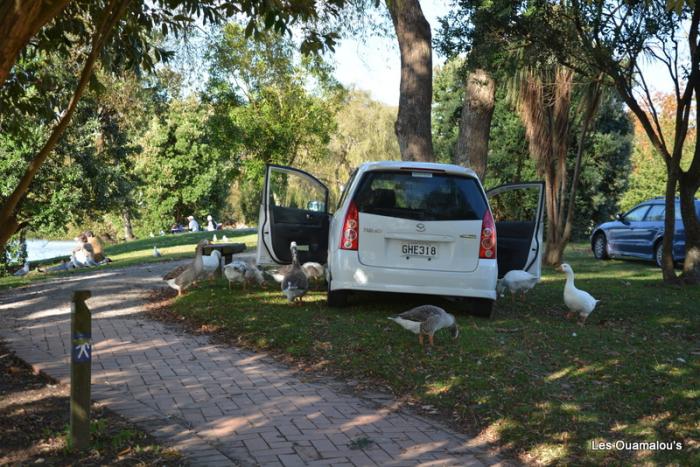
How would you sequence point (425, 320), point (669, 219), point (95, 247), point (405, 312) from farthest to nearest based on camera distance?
point (95, 247), point (669, 219), point (405, 312), point (425, 320)

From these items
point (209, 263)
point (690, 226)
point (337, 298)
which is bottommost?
point (337, 298)

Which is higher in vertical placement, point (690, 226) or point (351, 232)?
point (351, 232)

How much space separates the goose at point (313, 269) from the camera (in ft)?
35.8

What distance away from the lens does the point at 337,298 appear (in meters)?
9.02

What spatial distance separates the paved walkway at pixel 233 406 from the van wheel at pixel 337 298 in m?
1.74

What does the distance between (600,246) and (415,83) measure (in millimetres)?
8891

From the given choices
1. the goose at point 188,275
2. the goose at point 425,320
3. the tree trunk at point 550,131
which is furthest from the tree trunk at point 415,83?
the goose at point 425,320

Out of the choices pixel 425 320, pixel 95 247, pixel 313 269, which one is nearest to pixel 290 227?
pixel 313 269

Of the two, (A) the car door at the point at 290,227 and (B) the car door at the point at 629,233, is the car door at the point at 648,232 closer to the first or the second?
(B) the car door at the point at 629,233

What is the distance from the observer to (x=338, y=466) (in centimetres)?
440

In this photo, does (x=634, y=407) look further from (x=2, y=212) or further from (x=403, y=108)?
(x=403, y=108)

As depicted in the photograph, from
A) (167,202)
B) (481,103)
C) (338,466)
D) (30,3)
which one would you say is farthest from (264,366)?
(167,202)

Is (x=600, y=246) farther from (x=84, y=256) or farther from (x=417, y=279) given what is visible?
(x=84, y=256)

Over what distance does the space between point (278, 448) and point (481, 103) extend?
11365 mm
